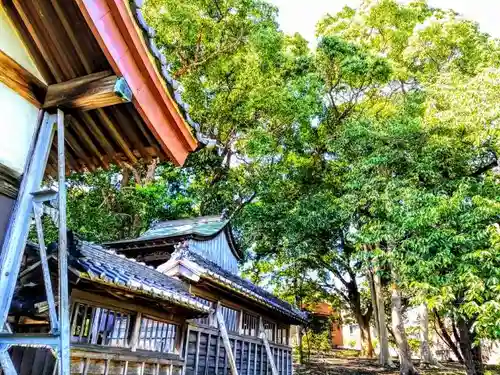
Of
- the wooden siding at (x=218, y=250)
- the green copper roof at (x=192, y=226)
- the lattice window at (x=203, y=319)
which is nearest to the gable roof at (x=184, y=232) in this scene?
the green copper roof at (x=192, y=226)

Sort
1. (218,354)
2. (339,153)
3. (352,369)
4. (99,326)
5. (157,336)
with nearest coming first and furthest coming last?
(99,326), (157,336), (218,354), (339,153), (352,369)

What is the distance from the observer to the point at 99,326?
6484 mm

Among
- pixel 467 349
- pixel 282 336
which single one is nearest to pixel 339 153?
pixel 282 336

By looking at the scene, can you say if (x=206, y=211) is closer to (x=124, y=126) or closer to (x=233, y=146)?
(x=233, y=146)

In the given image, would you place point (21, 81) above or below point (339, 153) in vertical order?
below

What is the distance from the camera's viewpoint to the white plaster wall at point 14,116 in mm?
3393

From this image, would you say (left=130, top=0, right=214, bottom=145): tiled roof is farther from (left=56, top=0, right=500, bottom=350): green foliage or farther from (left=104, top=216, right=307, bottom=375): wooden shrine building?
(left=56, top=0, right=500, bottom=350): green foliage

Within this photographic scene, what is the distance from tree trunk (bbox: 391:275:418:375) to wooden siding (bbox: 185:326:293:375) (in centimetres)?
646

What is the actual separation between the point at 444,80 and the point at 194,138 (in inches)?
585

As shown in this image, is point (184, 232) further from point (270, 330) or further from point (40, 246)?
point (40, 246)

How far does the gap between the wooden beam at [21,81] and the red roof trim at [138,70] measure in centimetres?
84

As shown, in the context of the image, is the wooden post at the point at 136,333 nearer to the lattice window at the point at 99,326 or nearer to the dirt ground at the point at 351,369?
the lattice window at the point at 99,326

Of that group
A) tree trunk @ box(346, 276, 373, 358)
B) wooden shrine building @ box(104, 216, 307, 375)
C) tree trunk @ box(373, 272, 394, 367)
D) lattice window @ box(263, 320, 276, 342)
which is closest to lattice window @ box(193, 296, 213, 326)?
wooden shrine building @ box(104, 216, 307, 375)

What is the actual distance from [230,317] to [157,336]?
3.59 metres
